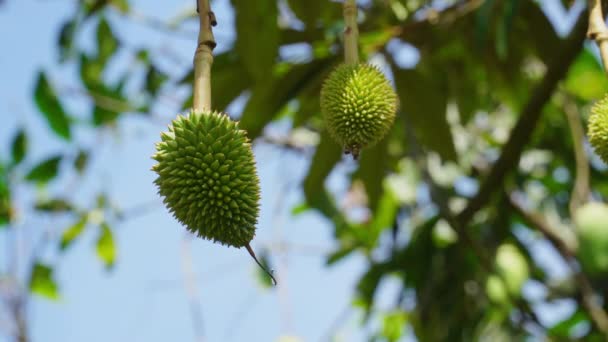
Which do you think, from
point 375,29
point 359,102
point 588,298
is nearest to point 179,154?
point 359,102

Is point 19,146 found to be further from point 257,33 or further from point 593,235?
point 593,235

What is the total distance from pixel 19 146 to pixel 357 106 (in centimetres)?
191

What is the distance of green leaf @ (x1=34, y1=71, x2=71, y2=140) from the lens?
2332 millimetres

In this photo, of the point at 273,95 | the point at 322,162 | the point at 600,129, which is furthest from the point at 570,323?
the point at 600,129

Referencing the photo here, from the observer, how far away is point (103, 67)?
9.14 ft

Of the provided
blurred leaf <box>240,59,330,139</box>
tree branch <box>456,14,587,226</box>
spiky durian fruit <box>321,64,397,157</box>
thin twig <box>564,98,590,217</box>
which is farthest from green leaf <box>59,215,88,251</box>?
spiky durian fruit <box>321,64,397,157</box>

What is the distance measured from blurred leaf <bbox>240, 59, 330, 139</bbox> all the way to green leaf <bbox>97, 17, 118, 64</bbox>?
3.52 feet

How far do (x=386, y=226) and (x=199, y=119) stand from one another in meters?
1.81

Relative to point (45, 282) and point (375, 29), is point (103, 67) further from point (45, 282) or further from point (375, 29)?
point (375, 29)

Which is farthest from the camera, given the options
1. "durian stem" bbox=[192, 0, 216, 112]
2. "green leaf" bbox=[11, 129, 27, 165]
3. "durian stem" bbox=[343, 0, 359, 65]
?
"green leaf" bbox=[11, 129, 27, 165]

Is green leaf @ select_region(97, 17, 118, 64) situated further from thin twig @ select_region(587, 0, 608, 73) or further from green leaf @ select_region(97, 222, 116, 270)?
thin twig @ select_region(587, 0, 608, 73)

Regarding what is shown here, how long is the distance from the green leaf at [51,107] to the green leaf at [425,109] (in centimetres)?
118

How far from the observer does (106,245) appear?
2518 mm

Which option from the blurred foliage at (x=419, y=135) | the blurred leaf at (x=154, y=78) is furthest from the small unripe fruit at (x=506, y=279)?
the blurred leaf at (x=154, y=78)
